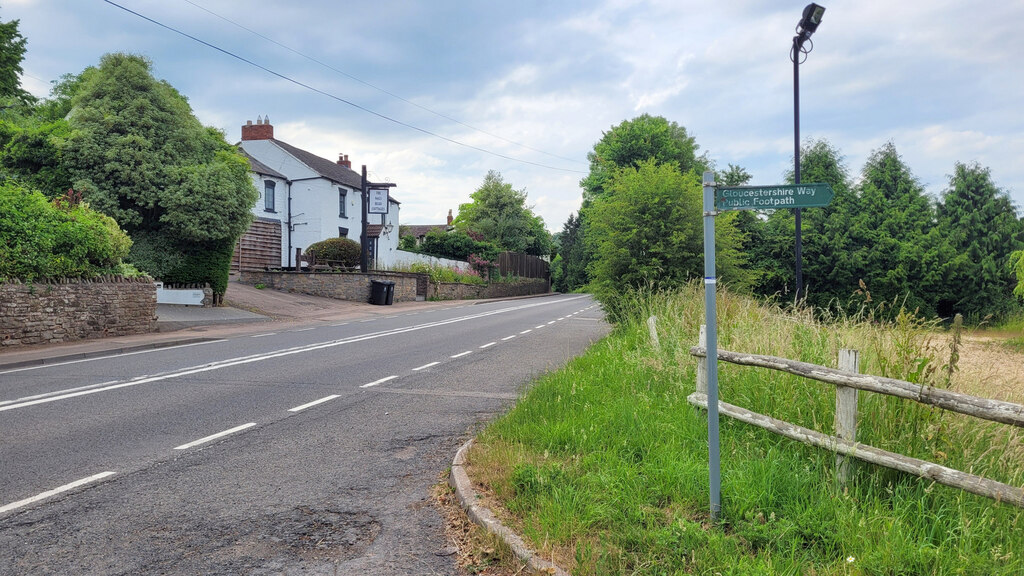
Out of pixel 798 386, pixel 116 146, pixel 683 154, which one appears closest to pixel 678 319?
pixel 798 386

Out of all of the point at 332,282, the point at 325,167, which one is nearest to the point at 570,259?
the point at 325,167

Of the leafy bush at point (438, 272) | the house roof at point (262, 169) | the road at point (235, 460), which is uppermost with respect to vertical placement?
the house roof at point (262, 169)

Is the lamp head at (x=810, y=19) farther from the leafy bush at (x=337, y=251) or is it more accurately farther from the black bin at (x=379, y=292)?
the leafy bush at (x=337, y=251)

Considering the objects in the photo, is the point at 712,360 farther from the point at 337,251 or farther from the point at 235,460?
the point at 337,251

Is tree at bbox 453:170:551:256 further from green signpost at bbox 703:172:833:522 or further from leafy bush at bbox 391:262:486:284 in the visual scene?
green signpost at bbox 703:172:833:522

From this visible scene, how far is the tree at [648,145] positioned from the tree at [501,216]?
46.4 feet

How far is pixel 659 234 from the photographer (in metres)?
14.5

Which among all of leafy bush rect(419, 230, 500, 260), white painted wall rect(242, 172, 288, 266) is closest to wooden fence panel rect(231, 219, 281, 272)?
white painted wall rect(242, 172, 288, 266)

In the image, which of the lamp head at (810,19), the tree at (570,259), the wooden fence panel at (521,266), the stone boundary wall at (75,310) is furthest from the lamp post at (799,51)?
the tree at (570,259)

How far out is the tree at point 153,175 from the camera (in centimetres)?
2188

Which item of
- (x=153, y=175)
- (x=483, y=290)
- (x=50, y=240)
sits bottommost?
(x=483, y=290)

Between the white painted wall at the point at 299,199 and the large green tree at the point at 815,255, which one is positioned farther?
the white painted wall at the point at 299,199

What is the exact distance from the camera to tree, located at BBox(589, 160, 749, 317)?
47.2 feet

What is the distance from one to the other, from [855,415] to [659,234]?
35.4 feet
